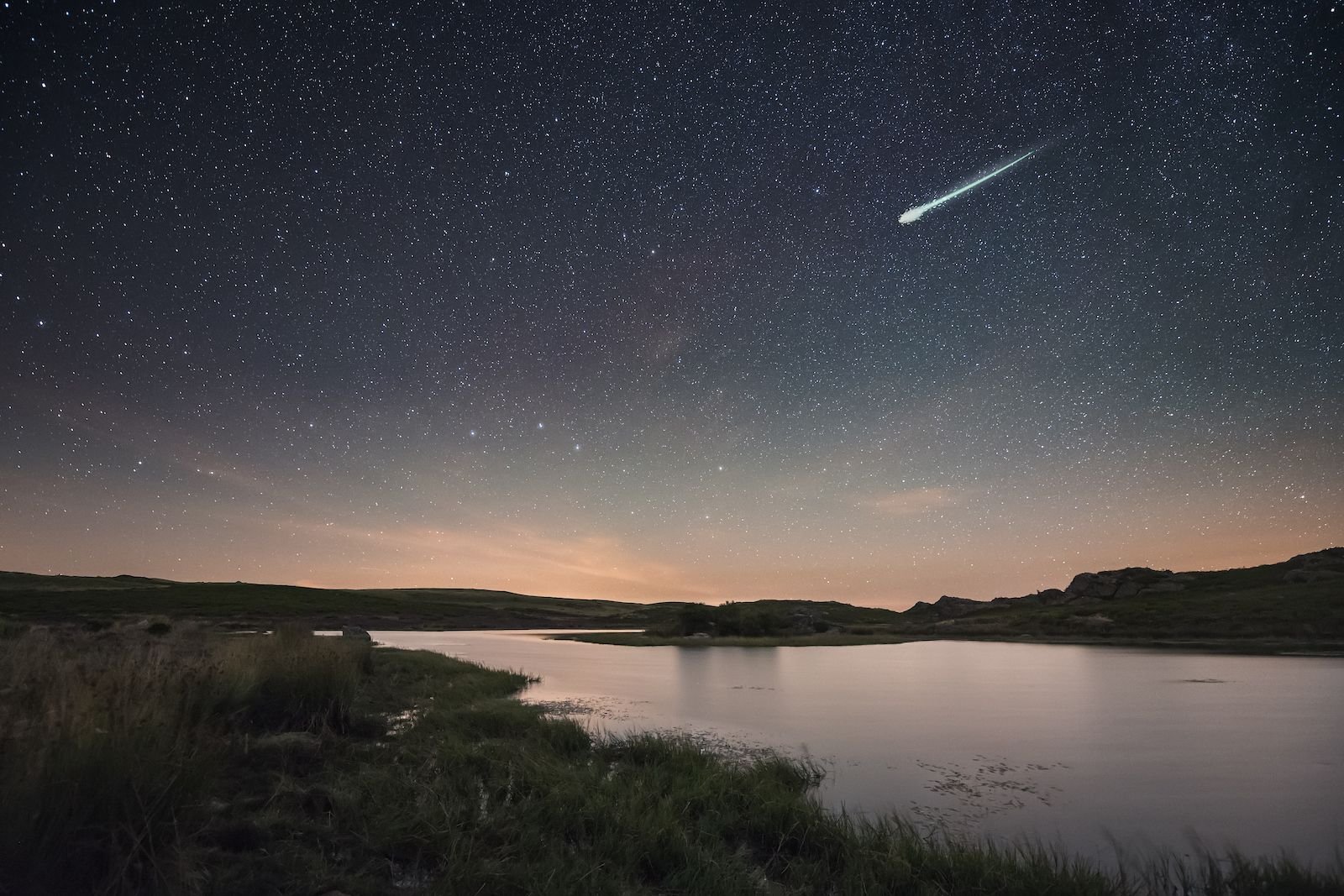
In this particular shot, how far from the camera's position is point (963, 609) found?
110 metres

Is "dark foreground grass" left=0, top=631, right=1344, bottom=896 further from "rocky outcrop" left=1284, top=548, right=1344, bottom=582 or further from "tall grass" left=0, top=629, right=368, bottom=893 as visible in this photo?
"rocky outcrop" left=1284, top=548, right=1344, bottom=582

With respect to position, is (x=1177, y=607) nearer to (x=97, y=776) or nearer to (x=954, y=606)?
(x=954, y=606)

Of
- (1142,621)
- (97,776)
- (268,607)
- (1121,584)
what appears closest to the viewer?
(97,776)

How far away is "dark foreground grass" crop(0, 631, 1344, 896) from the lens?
456 centimetres

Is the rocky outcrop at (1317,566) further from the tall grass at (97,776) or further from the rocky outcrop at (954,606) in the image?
the tall grass at (97,776)

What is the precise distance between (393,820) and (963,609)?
118389 millimetres

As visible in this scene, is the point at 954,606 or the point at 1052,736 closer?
the point at 1052,736

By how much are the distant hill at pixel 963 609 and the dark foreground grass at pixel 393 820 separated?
1542 inches

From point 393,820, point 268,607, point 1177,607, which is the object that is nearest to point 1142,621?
point 1177,607

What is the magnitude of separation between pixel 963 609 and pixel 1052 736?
346 feet

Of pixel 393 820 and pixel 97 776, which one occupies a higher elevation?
pixel 97 776

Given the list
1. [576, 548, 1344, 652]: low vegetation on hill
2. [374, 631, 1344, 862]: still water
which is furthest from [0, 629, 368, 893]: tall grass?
[576, 548, 1344, 652]: low vegetation on hill

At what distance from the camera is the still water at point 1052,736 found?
8672mm

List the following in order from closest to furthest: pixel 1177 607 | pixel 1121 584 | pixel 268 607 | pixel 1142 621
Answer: pixel 1142 621 → pixel 1177 607 → pixel 268 607 → pixel 1121 584
